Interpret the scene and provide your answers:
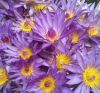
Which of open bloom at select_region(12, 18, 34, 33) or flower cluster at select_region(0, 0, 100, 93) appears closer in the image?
flower cluster at select_region(0, 0, 100, 93)

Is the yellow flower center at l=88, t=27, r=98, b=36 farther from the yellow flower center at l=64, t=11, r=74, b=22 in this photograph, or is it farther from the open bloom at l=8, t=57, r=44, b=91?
the open bloom at l=8, t=57, r=44, b=91

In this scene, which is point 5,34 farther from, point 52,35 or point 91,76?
point 91,76

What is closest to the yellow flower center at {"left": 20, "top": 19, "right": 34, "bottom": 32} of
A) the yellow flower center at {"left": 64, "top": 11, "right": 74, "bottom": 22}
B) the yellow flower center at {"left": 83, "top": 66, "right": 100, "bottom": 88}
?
the yellow flower center at {"left": 64, "top": 11, "right": 74, "bottom": 22}

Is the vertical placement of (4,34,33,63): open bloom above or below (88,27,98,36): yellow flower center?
below

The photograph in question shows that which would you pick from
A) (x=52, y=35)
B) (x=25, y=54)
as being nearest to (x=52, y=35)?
(x=52, y=35)

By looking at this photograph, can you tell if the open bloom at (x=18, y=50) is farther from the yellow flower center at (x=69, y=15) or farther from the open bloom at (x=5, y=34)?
the yellow flower center at (x=69, y=15)

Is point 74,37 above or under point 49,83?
above

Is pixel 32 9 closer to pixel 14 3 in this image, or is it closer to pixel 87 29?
pixel 14 3
